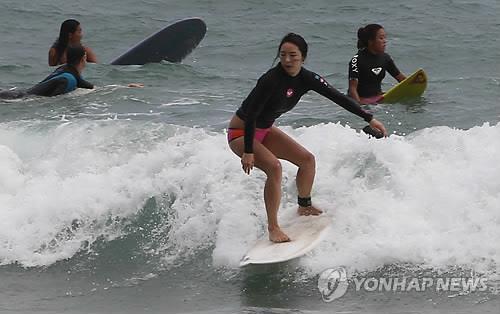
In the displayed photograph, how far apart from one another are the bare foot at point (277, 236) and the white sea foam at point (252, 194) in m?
0.20

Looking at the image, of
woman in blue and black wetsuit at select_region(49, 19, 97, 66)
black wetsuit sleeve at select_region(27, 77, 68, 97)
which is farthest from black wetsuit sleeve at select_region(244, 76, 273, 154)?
woman in blue and black wetsuit at select_region(49, 19, 97, 66)

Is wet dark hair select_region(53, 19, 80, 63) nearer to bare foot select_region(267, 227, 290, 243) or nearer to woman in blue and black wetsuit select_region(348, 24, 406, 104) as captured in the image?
woman in blue and black wetsuit select_region(348, 24, 406, 104)

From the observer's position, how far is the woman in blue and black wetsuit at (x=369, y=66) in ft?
32.6

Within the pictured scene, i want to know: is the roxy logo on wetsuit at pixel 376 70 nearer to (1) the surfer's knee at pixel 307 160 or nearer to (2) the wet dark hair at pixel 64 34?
(2) the wet dark hair at pixel 64 34

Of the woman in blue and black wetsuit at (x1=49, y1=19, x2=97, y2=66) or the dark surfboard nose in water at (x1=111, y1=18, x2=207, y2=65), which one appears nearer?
the woman in blue and black wetsuit at (x1=49, y1=19, x2=97, y2=66)

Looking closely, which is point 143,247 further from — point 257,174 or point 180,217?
point 257,174

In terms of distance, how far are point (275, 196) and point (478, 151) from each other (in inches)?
74.6

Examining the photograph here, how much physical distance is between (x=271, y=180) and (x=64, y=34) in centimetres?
577

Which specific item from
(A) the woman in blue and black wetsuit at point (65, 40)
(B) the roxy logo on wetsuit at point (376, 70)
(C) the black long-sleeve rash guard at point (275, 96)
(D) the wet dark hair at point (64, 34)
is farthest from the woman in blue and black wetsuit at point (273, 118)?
(D) the wet dark hair at point (64, 34)

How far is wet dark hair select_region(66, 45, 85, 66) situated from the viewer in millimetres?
10438

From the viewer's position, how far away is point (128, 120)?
9.22 meters

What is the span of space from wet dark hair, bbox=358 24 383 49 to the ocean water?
2.28 ft

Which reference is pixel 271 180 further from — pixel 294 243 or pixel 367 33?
pixel 367 33

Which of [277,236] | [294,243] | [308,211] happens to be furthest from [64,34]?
[294,243]
